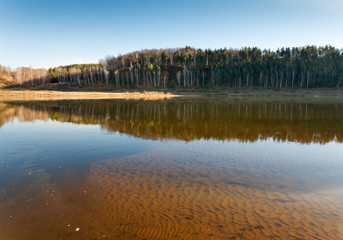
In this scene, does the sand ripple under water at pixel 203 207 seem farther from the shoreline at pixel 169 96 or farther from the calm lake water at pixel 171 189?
the shoreline at pixel 169 96

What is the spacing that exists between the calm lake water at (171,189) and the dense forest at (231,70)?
7262 centimetres

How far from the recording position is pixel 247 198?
5434mm

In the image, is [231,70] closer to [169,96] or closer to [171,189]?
[169,96]

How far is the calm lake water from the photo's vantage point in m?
4.29

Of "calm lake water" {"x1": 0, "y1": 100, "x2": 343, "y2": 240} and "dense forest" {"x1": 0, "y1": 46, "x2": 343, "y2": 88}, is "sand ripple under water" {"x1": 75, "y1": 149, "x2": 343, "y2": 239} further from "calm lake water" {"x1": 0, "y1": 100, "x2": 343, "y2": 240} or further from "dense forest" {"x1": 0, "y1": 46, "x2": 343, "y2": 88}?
"dense forest" {"x1": 0, "y1": 46, "x2": 343, "y2": 88}

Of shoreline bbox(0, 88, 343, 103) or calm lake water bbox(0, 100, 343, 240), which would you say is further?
shoreline bbox(0, 88, 343, 103)

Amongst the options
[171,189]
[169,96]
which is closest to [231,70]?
[169,96]

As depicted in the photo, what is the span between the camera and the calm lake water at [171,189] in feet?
14.1

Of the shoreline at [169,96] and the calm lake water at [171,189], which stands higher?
the shoreline at [169,96]

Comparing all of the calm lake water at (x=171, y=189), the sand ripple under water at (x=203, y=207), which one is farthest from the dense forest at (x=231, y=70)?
the sand ripple under water at (x=203, y=207)

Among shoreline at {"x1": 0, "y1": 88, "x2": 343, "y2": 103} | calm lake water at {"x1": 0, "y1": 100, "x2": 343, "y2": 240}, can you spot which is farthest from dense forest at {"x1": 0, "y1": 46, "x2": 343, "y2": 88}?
calm lake water at {"x1": 0, "y1": 100, "x2": 343, "y2": 240}

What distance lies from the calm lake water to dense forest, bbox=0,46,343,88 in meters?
72.6

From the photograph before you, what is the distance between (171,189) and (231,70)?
79266 millimetres

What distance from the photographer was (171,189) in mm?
5898
